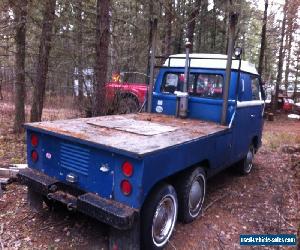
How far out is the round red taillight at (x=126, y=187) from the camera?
125 inches

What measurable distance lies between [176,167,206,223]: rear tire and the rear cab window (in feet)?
6.16

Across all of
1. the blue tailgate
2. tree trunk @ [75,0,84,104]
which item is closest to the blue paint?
the blue tailgate

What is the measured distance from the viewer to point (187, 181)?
4.11m

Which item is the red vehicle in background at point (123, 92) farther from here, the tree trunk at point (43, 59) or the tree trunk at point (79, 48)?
the tree trunk at point (43, 59)

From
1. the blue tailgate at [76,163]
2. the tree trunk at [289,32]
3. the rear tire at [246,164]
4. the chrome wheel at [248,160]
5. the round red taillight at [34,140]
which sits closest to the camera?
the blue tailgate at [76,163]

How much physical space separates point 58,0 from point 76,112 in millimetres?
2852

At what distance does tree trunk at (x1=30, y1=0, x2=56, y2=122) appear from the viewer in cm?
813

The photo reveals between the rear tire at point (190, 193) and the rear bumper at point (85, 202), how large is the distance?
1102mm

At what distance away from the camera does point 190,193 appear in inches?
167

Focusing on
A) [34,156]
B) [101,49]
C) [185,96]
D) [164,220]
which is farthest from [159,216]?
[101,49]

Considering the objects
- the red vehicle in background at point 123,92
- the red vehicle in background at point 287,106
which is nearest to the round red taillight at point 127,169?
the red vehicle in background at point 123,92

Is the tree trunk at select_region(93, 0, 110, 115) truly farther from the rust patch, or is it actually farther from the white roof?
the rust patch

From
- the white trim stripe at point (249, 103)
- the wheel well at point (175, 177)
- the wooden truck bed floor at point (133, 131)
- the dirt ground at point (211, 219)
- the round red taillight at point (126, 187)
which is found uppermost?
the white trim stripe at point (249, 103)

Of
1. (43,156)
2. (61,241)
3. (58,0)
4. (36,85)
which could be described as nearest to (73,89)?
(36,85)
